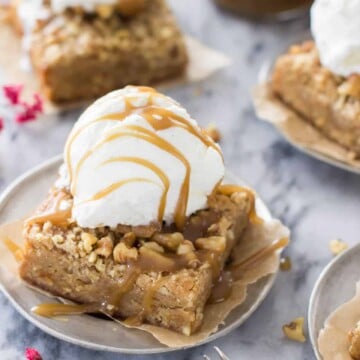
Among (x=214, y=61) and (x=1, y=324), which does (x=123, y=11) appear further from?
(x=1, y=324)

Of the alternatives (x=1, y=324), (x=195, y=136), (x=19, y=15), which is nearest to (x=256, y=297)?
(x=195, y=136)

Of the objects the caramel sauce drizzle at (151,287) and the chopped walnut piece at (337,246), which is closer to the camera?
the caramel sauce drizzle at (151,287)

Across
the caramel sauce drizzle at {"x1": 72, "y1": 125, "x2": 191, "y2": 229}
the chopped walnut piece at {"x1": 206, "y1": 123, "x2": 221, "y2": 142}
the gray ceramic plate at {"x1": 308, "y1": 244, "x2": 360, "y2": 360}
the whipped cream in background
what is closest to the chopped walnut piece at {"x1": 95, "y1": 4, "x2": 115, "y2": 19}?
the chopped walnut piece at {"x1": 206, "y1": 123, "x2": 221, "y2": 142}

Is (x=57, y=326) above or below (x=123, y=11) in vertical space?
below

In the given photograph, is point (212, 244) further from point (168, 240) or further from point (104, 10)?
point (104, 10)

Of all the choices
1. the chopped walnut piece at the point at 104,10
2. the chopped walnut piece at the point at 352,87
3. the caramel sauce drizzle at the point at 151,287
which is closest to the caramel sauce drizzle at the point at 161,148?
the caramel sauce drizzle at the point at 151,287

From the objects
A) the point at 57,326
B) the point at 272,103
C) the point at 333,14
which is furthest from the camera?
the point at 272,103

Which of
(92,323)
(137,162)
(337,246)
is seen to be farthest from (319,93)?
(92,323)

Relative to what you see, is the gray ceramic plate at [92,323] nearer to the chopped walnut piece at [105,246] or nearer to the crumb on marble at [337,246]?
the chopped walnut piece at [105,246]
